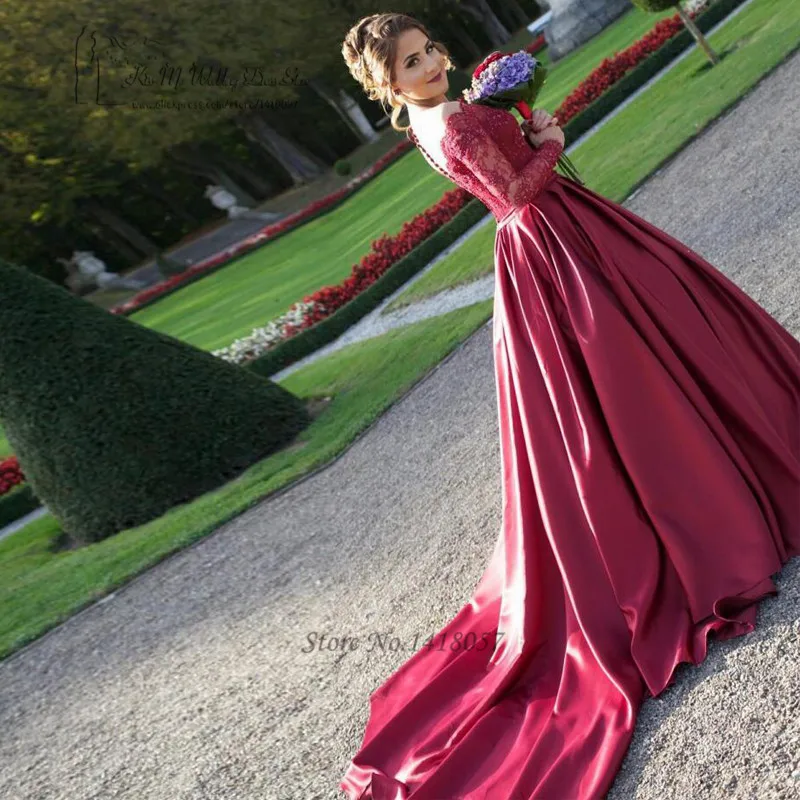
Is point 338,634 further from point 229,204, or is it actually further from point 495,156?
point 229,204

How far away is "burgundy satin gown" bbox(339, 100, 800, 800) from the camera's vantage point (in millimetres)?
3291

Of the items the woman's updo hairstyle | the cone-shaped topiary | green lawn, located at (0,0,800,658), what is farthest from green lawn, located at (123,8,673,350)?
the woman's updo hairstyle

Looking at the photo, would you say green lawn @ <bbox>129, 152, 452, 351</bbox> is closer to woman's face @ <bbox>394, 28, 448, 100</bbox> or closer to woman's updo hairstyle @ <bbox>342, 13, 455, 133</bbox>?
woman's updo hairstyle @ <bbox>342, 13, 455, 133</bbox>

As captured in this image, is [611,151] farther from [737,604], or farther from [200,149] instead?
[200,149]

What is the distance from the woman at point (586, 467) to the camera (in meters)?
3.30

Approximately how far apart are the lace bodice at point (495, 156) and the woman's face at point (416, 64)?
152mm

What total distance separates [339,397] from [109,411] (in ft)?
8.12

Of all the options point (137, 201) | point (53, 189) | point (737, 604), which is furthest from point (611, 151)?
point (137, 201)

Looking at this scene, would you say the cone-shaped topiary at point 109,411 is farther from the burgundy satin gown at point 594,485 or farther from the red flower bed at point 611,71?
the red flower bed at point 611,71

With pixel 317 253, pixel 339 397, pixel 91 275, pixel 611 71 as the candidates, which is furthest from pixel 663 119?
pixel 91 275

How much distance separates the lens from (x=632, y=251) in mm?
3781

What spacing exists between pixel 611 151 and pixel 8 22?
81.1ft

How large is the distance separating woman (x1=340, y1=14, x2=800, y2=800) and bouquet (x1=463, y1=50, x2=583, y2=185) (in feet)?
0.23

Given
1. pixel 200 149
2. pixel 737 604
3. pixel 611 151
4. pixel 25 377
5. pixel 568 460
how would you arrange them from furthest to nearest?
pixel 200 149 < pixel 611 151 < pixel 25 377 < pixel 568 460 < pixel 737 604
